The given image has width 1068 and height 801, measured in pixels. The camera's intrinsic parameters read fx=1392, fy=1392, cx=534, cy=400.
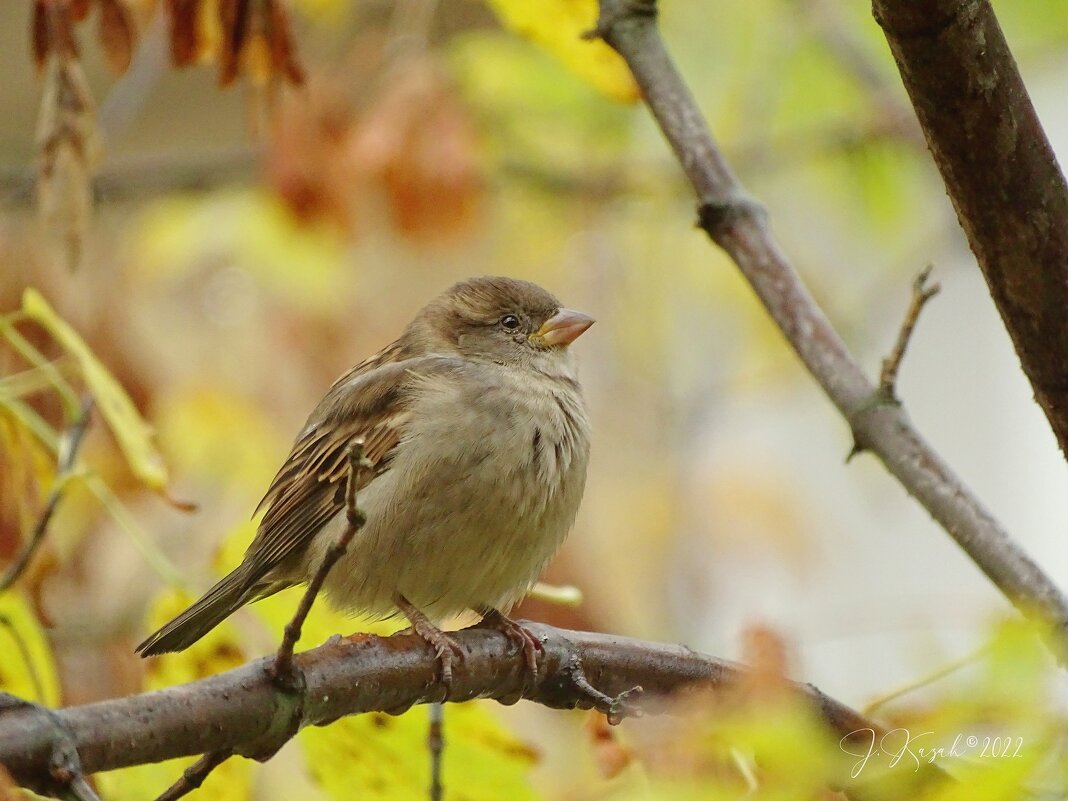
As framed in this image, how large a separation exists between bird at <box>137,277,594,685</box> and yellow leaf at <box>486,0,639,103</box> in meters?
0.80

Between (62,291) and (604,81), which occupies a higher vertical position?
(62,291)

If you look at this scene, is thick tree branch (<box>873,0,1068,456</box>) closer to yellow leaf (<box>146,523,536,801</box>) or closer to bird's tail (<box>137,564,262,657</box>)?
yellow leaf (<box>146,523,536,801</box>)

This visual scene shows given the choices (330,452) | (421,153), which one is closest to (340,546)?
(330,452)

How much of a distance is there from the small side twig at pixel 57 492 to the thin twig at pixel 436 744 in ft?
2.23

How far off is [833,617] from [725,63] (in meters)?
5.21

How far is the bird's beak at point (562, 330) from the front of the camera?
3594 millimetres

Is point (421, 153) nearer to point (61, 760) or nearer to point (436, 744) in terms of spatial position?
point (436, 744)

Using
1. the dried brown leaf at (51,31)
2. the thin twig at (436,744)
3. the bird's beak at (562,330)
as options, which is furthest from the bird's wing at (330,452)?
the dried brown leaf at (51,31)

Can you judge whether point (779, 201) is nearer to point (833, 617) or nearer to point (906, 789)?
point (833, 617)

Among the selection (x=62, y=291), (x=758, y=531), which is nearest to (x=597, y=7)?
(x=62, y=291)

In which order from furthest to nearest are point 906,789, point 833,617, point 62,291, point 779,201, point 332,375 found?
point 833,617
point 779,201
point 332,375
point 62,291
point 906,789

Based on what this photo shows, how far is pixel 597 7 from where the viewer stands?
2.64 metres

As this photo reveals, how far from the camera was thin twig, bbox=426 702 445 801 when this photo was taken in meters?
2.23
